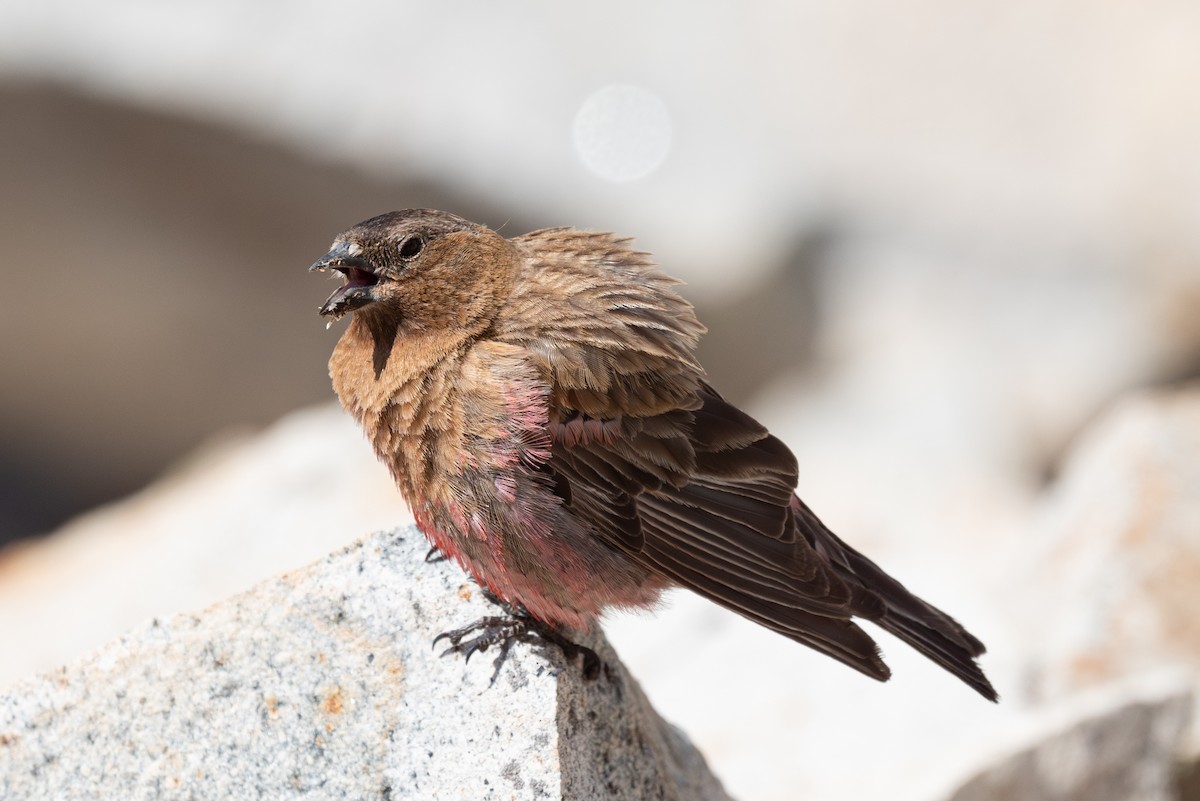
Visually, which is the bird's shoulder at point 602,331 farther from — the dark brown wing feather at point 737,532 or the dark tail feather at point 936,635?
the dark tail feather at point 936,635

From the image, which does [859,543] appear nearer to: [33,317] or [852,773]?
[852,773]

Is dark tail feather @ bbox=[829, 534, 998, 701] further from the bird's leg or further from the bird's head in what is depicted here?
the bird's head

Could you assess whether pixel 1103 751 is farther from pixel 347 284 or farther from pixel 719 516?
pixel 347 284

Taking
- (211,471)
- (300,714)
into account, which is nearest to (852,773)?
(300,714)

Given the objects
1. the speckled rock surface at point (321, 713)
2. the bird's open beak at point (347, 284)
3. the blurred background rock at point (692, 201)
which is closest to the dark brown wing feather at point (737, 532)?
the speckled rock surface at point (321, 713)

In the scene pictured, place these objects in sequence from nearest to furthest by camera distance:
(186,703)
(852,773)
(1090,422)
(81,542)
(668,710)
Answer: (186,703) → (852,773) → (668,710) → (81,542) → (1090,422)
